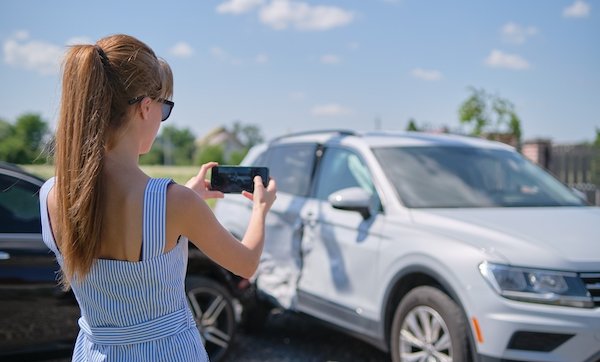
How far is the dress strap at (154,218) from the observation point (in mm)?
1566

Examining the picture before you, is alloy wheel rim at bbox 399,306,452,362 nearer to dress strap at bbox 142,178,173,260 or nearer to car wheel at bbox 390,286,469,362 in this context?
car wheel at bbox 390,286,469,362

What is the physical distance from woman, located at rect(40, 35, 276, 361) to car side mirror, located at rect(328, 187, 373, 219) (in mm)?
2442

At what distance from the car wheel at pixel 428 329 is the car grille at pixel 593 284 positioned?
0.66 m

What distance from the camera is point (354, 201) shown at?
414 centimetres

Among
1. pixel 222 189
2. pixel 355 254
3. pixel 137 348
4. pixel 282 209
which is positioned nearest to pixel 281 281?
pixel 282 209

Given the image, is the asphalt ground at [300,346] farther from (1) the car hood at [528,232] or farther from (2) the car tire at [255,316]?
(1) the car hood at [528,232]

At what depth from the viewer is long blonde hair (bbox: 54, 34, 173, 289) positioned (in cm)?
154

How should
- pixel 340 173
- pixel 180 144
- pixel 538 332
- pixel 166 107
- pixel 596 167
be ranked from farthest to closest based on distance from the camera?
pixel 180 144 → pixel 596 167 → pixel 340 173 → pixel 538 332 → pixel 166 107

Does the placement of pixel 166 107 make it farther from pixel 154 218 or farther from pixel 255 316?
pixel 255 316

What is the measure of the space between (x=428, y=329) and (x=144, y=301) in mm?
2332

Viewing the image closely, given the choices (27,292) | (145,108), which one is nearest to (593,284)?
(145,108)

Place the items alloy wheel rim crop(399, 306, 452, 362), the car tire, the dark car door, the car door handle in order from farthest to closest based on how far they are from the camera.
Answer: the car tire, the car door handle, the dark car door, alloy wheel rim crop(399, 306, 452, 362)

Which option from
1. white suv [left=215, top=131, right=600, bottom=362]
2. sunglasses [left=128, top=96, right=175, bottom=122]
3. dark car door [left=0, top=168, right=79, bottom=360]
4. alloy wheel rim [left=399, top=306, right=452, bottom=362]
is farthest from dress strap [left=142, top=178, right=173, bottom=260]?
dark car door [left=0, top=168, right=79, bottom=360]

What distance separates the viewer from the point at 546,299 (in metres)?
3.12
